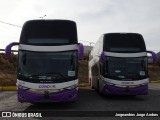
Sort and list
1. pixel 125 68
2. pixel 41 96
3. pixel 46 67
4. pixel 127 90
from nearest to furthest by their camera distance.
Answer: pixel 41 96 → pixel 46 67 → pixel 127 90 → pixel 125 68

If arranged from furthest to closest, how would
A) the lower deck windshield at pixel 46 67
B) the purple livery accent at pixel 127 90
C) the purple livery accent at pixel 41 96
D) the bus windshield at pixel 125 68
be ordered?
the bus windshield at pixel 125 68 → the purple livery accent at pixel 127 90 → the lower deck windshield at pixel 46 67 → the purple livery accent at pixel 41 96

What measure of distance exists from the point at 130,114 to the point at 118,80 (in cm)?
517

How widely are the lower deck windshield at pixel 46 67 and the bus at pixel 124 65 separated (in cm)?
399

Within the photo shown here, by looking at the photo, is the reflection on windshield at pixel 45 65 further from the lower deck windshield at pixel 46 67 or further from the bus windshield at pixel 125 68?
the bus windshield at pixel 125 68

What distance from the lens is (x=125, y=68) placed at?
18.5 m

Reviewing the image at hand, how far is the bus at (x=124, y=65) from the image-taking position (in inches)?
715

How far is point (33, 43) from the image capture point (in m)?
14.9

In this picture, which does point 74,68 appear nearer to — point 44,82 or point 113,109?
point 44,82

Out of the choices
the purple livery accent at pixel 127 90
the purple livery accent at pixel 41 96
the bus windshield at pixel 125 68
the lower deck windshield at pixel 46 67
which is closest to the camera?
the purple livery accent at pixel 41 96

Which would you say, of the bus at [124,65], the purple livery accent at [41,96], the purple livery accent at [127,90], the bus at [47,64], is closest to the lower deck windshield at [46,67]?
the bus at [47,64]

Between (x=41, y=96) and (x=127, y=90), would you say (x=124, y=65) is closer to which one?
(x=127, y=90)

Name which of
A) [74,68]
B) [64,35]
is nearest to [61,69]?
[74,68]

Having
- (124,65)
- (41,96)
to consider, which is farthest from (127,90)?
(41,96)

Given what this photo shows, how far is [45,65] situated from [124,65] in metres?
5.25
